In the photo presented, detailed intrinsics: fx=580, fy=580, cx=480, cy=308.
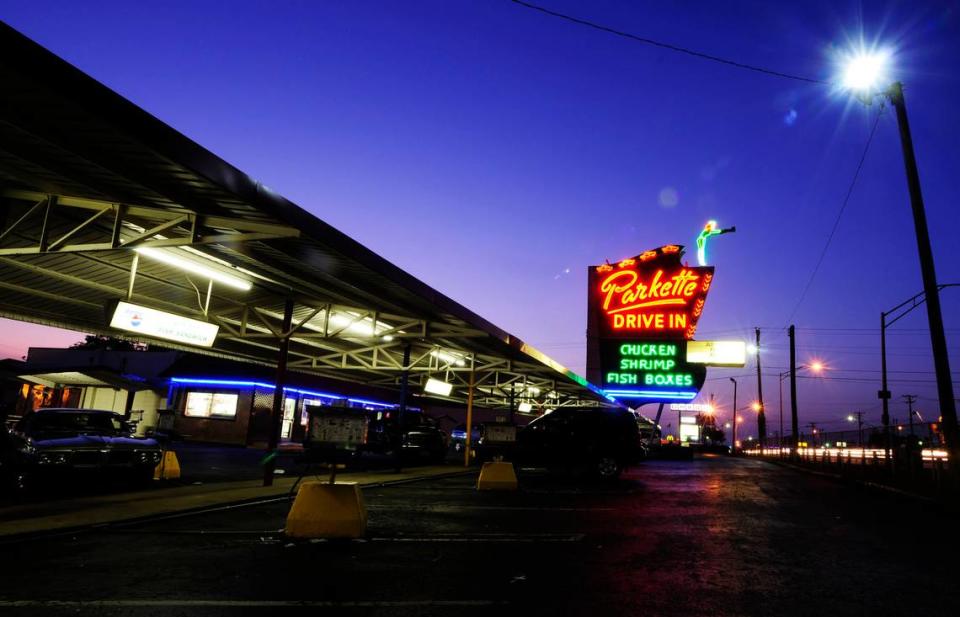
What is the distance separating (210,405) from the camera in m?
33.4

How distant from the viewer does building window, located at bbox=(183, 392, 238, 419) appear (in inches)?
1293

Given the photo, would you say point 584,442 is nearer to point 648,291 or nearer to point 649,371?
point 649,371

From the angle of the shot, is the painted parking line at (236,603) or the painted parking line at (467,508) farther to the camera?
the painted parking line at (467,508)

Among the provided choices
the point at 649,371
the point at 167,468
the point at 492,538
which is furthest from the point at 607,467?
the point at 649,371

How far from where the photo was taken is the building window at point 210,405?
32844 millimetres

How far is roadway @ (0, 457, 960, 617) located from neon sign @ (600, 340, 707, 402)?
73.7 feet

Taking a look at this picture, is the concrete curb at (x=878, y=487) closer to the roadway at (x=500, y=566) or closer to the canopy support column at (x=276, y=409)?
the roadway at (x=500, y=566)

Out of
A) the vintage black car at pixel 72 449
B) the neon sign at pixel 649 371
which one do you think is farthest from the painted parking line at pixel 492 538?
the neon sign at pixel 649 371

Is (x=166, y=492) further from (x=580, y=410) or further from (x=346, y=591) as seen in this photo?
(x=580, y=410)

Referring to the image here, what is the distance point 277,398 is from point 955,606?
1232cm

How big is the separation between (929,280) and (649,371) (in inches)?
769

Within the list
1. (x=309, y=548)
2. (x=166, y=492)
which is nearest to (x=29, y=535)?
(x=309, y=548)

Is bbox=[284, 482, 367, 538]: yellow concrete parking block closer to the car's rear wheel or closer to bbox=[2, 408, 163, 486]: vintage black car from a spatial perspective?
bbox=[2, 408, 163, 486]: vintage black car

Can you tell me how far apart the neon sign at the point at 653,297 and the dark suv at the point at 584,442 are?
17493 mm
